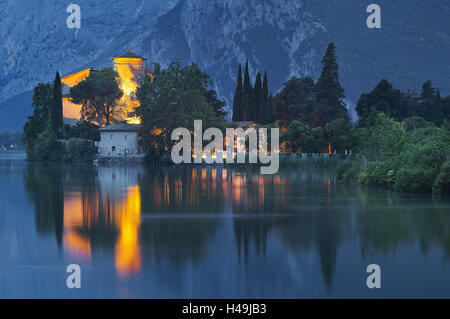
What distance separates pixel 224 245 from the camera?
51.2ft

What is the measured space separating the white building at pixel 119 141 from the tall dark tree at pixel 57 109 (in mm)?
6140

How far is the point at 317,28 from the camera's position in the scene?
155 m

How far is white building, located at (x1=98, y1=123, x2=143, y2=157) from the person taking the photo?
70938mm

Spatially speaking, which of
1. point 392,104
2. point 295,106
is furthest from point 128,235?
point 295,106

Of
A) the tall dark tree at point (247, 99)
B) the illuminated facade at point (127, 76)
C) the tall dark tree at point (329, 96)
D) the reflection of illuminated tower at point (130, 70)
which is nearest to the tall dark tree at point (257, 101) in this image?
the tall dark tree at point (247, 99)

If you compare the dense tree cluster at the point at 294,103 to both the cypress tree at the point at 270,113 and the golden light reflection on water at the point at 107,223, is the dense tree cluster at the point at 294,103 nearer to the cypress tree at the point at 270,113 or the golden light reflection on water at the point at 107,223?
the cypress tree at the point at 270,113

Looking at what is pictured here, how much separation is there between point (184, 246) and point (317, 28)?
145 m

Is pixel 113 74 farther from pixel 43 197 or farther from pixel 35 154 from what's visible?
pixel 43 197

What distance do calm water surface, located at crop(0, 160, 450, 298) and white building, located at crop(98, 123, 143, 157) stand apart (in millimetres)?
43656

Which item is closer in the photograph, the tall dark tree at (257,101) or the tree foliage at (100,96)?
the tall dark tree at (257,101)

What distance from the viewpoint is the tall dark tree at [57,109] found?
72.8m

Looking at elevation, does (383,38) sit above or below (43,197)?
above
